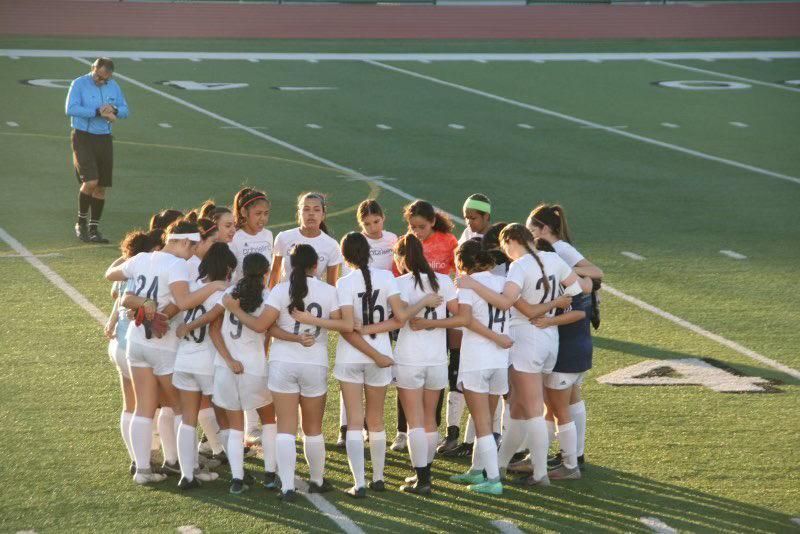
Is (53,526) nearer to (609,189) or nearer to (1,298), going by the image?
(1,298)

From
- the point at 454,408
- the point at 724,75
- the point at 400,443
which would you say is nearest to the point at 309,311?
the point at 400,443

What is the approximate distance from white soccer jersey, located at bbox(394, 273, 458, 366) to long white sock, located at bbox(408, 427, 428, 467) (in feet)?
1.57

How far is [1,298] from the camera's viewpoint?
14766 millimetres

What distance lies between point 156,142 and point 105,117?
8.13m

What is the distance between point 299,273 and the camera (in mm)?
9047

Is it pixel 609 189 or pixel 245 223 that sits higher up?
pixel 245 223

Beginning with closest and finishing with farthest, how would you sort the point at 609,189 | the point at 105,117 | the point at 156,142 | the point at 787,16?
the point at 105,117, the point at 609,189, the point at 156,142, the point at 787,16

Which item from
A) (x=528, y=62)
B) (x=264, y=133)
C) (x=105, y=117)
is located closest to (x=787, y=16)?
(x=528, y=62)

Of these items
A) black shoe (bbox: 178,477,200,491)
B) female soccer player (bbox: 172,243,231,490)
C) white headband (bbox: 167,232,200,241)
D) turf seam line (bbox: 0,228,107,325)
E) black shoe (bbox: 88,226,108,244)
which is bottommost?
turf seam line (bbox: 0,228,107,325)

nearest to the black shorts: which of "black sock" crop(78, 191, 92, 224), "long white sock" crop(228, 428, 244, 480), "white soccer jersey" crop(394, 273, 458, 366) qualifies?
"black sock" crop(78, 191, 92, 224)

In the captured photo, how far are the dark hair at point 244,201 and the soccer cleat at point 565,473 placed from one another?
311 cm

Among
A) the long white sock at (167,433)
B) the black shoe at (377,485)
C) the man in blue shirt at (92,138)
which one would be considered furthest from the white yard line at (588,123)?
the long white sock at (167,433)

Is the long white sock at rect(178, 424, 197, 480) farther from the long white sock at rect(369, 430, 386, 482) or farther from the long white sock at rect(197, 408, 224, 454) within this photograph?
the long white sock at rect(369, 430, 386, 482)

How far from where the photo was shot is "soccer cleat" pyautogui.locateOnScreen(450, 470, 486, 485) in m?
9.61
